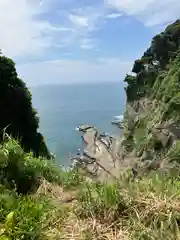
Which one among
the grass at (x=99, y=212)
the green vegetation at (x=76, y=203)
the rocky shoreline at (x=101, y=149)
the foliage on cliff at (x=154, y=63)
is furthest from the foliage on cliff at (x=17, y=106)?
the grass at (x=99, y=212)

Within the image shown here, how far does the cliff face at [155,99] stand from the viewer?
28531mm

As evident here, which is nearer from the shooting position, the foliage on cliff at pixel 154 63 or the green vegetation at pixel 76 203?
the green vegetation at pixel 76 203

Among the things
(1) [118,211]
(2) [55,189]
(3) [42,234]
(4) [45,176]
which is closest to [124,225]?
(1) [118,211]

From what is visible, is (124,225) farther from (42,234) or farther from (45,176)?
(45,176)

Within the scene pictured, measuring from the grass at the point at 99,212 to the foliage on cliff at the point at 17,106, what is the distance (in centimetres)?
2246

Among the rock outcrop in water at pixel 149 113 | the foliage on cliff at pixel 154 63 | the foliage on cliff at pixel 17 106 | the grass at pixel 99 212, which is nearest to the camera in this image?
the grass at pixel 99 212

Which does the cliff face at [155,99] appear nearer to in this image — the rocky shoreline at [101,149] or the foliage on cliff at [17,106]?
the rocky shoreline at [101,149]

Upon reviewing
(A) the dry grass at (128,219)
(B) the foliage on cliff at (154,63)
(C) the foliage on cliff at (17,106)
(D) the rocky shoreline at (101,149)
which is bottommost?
(D) the rocky shoreline at (101,149)

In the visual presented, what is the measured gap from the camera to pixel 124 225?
9.87 feet

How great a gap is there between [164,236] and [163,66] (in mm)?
39081

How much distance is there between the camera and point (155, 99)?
124ft

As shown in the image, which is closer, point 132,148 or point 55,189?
point 55,189

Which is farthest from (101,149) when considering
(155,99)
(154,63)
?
(154,63)

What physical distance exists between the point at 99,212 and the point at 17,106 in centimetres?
2382
